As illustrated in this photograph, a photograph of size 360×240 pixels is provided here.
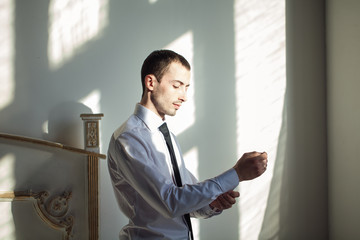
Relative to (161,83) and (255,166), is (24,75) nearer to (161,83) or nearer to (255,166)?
(161,83)

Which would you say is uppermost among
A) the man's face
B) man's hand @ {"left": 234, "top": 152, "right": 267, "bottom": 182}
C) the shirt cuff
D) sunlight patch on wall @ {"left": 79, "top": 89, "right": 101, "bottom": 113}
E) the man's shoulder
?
sunlight patch on wall @ {"left": 79, "top": 89, "right": 101, "bottom": 113}

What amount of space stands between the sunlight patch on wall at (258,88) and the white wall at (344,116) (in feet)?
1.04

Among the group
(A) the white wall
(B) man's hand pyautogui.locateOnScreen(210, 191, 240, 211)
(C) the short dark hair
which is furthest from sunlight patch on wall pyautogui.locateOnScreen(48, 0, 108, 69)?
(A) the white wall

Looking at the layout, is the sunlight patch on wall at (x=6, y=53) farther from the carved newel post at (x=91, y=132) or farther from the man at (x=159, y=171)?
the man at (x=159, y=171)

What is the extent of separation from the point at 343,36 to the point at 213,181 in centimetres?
146

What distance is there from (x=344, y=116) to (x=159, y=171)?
144 centimetres

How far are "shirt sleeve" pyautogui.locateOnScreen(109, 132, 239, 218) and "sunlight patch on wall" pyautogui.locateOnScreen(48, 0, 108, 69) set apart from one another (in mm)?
926

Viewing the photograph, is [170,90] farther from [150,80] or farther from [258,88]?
[258,88]

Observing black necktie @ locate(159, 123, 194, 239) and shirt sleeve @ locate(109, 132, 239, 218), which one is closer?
shirt sleeve @ locate(109, 132, 239, 218)

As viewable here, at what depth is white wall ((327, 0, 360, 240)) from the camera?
2.11 m

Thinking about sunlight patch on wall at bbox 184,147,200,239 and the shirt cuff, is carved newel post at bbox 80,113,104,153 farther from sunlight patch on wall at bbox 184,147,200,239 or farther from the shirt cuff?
the shirt cuff

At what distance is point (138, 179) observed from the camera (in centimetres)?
134

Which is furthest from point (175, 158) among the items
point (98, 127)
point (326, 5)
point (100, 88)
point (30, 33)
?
point (326, 5)

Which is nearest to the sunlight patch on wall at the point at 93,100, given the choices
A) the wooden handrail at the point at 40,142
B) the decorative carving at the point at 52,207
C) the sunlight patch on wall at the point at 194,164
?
the wooden handrail at the point at 40,142
